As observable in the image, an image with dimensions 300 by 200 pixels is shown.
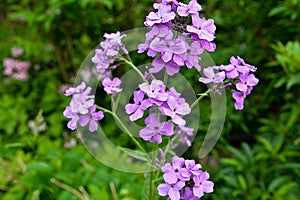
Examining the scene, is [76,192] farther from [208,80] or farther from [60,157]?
[208,80]

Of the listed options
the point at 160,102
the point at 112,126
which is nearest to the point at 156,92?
the point at 160,102

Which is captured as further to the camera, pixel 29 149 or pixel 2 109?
pixel 2 109

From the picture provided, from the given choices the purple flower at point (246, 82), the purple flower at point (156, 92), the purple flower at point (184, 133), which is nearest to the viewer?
the purple flower at point (156, 92)

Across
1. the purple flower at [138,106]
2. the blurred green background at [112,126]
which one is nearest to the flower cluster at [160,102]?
the purple flower at [138,106]

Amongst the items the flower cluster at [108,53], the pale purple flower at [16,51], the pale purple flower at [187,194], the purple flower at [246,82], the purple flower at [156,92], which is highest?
the pale purple flower at [16,51]

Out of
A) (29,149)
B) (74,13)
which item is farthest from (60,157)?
(74,13)

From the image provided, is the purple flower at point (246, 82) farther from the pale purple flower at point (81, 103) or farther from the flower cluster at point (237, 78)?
the pale purple flower at point (81, 103)

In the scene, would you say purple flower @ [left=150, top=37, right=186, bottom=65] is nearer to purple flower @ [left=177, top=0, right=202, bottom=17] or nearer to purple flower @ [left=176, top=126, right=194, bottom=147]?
purple flower @ [left=177, top=0, right=202, bottom=17]
